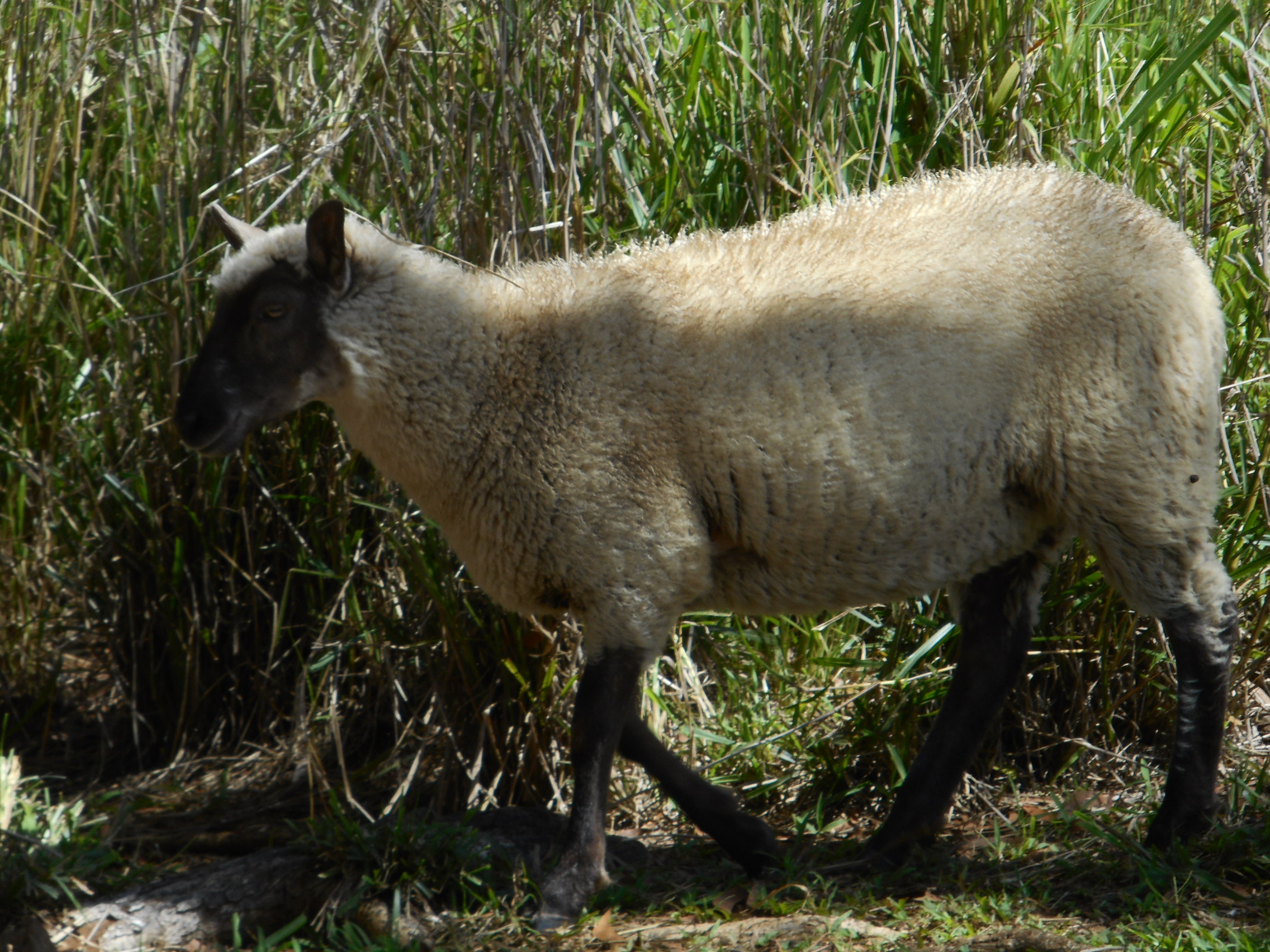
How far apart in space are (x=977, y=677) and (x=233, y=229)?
2.58m

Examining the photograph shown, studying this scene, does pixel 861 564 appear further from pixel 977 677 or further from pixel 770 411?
pixel 977 677

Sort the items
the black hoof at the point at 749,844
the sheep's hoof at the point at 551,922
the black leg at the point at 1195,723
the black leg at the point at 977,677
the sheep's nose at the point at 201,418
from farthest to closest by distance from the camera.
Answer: the black leg at the point at 977,677, the black hoof at the point at 749,844, the black leg at the point at 1195,723, the sheep's nose at the point at 201,418, the sheep's hoof at the point at 551,922

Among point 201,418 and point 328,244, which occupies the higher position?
point 328,244

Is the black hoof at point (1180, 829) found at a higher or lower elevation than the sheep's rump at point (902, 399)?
lower

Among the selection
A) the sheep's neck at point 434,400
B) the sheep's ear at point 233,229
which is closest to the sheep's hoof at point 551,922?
the sheep's neck at point 434,400

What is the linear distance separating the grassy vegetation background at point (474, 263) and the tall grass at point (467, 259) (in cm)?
2

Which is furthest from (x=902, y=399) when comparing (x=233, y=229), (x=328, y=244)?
(x=233, y=229)

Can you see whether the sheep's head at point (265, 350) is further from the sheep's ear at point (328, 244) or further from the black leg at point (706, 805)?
the black leg at point (706, 805)

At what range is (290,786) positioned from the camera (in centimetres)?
431

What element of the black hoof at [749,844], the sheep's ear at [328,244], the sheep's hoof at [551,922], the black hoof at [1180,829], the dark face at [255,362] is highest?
the sheep's ear at [328,244]

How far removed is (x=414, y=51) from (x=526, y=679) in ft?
6.65

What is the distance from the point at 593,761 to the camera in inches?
130

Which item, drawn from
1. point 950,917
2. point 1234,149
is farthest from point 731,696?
point 1234,149

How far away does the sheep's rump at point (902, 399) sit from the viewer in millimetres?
3301
